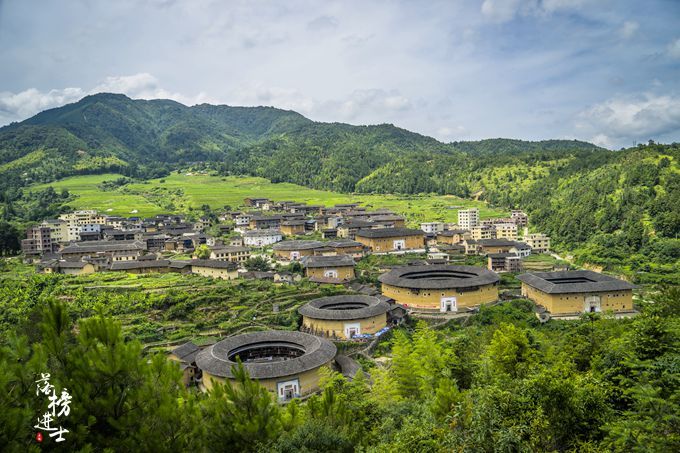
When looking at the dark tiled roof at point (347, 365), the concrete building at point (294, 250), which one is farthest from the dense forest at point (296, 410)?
the concrete building at point (294, 250)

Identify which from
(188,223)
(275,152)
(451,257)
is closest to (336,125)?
(275,152)

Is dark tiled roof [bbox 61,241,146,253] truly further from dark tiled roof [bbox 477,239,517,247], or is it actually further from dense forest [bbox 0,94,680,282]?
dark tiled roof [bbox 477,239,517,247]

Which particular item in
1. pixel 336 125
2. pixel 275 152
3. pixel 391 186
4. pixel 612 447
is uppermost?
pixel 336 125

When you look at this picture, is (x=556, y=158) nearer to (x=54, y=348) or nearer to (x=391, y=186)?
(x=391, y=186)

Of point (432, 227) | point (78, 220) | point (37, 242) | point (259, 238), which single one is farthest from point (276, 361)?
point (78, 220)

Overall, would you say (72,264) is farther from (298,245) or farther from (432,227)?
(432,227)

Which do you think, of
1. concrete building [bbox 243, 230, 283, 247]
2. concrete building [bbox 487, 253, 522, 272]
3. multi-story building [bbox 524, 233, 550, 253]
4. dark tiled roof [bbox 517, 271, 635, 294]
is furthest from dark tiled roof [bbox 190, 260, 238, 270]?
multi-story building [bbox 524, 233, 550, 253]
